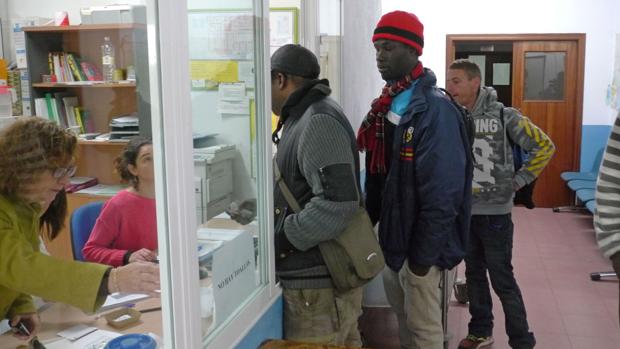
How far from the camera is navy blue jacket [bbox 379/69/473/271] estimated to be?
7.00ft

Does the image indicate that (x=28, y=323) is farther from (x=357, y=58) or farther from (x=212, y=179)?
(x=357, y=58)

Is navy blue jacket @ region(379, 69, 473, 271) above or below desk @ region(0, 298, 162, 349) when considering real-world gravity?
above

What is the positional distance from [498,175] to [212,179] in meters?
1.96

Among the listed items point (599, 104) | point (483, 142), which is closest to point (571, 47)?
point (599, 104)

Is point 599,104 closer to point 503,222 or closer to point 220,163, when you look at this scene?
point 503,222

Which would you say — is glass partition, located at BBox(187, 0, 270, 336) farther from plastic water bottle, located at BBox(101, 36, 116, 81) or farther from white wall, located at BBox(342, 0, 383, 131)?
plastic water bottle, located at BBox(101, 36, 116, 81)

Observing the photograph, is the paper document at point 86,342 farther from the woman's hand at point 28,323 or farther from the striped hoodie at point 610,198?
the striped hoodie at point 610,198

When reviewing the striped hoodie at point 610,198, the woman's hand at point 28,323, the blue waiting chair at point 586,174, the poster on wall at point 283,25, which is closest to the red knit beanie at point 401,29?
the poster on wall at point 283,25

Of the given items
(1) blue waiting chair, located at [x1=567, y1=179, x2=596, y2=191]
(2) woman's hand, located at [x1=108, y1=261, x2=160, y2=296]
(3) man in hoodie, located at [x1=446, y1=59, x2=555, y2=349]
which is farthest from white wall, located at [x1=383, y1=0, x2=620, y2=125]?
(2) woman's hand, located at [x1=108, y1=261, x2=160, y2=296]

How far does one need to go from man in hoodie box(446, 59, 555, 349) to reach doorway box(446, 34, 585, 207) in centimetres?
397

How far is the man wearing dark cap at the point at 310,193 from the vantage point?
1.85 m

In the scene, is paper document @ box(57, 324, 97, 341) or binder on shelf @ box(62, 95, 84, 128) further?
binder on shelf @ box(62, 95, 84, 128)

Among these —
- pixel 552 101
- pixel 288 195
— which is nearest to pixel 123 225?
pixel 288 195

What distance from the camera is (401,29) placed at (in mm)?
2271
